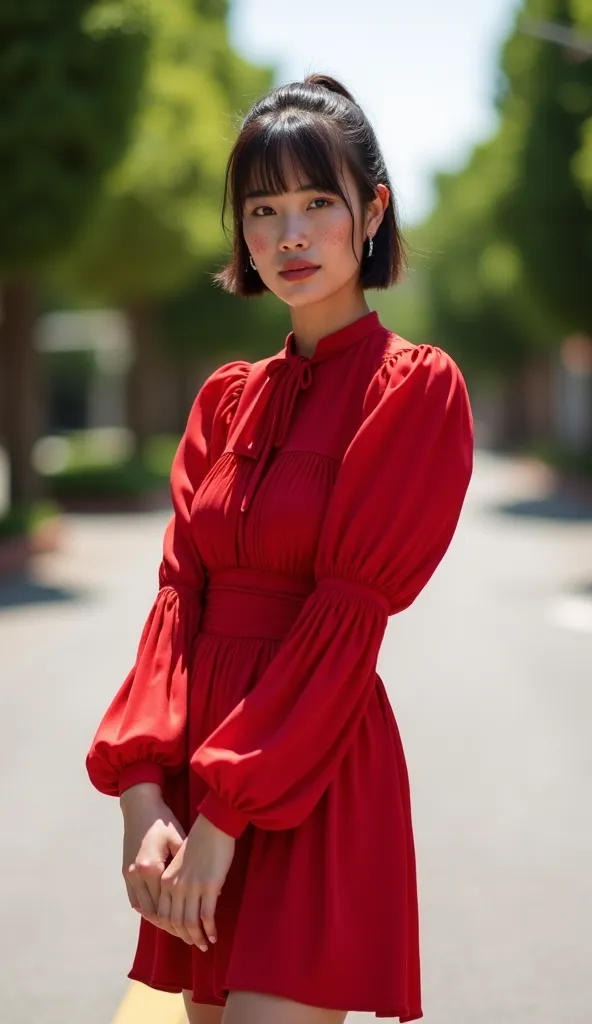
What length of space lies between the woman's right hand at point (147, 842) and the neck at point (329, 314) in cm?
81

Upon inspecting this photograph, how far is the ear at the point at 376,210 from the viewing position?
2463mm

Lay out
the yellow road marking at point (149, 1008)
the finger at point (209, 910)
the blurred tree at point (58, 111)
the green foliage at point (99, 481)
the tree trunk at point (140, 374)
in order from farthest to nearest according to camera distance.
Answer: the tree trunk at point (140, 374)
the green foliage at point (99, 481)
the blurred tree at point (58, 111)
the yellow road marking at point (149, 1008)
the finger at point (209, 910)

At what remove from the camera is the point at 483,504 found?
89.0 ft

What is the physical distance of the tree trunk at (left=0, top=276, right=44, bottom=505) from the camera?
17.3 meters

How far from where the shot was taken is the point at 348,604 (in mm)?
2199

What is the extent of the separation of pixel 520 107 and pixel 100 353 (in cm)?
4233

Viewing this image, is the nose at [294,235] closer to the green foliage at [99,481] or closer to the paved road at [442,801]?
the paved road at [442,801]

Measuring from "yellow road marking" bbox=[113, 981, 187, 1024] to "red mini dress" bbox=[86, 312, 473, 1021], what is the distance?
1402 mm

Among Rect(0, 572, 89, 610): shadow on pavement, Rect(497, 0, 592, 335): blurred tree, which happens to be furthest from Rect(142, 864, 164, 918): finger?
Rect(497, 0, 592, 335): blurred tree

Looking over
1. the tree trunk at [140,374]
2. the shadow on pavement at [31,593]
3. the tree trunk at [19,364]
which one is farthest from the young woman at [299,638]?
the tree trunk at [140,374]

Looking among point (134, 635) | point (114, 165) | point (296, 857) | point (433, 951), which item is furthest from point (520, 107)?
point (296, 857)

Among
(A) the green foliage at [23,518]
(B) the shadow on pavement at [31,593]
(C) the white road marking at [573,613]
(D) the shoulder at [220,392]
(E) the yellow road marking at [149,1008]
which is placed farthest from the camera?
(A) the green foliage at [23,518]

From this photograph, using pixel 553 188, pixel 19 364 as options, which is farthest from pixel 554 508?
pixel 19 364

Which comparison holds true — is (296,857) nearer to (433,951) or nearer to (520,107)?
(433,951)
